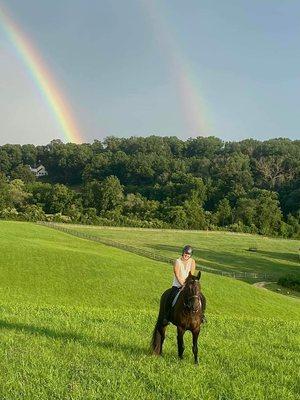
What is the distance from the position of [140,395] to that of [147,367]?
1923 millimetres

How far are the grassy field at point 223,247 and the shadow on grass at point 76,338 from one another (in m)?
61.2

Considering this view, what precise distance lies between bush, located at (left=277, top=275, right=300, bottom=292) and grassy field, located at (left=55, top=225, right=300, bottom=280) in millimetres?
6585

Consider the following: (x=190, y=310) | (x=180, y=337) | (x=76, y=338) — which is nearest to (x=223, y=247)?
(x=76, y=338)

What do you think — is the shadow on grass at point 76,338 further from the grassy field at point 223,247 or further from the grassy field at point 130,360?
the grassy field at point 223,247

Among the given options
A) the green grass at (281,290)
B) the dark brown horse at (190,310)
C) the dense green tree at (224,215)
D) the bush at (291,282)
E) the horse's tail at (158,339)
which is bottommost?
the green grass at (281,290)

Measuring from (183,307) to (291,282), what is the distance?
183ft

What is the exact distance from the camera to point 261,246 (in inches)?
4599

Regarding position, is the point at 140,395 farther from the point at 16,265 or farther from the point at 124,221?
the point at 124,221

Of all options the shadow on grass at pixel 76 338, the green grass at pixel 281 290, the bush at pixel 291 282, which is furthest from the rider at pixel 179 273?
the bush at pixel 291 282

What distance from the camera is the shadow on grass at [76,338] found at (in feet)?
43.2

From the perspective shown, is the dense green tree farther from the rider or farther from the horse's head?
the horse's head

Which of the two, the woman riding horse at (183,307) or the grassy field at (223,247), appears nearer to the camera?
the woman riding horse at (183,307)

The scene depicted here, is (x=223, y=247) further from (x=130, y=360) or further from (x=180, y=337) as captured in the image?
(x=130, y=360)

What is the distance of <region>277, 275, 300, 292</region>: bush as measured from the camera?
2472 inches
